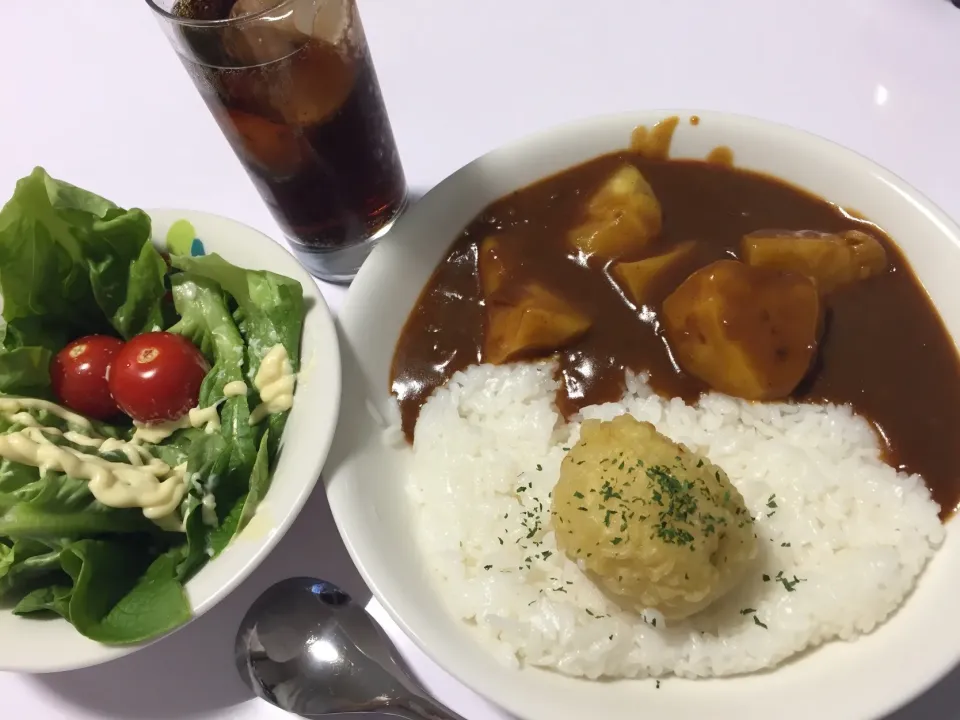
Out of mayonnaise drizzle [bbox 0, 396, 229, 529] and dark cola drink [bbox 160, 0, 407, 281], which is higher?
dark cola drink [bbox 160, 0, 407, 281]

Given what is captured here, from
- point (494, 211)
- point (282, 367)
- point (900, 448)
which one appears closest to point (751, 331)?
point (900, 448)

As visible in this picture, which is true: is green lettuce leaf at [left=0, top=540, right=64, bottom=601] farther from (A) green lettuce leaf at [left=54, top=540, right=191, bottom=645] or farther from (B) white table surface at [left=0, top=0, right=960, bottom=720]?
(B) white table surface at [left=0, top=0, right=960, bottom=720]

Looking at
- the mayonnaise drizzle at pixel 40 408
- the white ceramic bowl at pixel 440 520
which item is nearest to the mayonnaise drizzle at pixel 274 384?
the white ceramic bowl at pixel 440 520

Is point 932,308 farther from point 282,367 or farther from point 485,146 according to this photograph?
point 282,367

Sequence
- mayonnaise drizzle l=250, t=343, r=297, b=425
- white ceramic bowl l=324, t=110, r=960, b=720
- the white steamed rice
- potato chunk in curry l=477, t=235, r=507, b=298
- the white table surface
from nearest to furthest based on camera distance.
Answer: white ceramic bowl l=324, t=110, r=960, b=720
the white steamed rice
mayonnaise drizzle l=250, t=343, r=297, b=425
potato chunk in curry l=477, t=235, r=507, b=298
the white table surface

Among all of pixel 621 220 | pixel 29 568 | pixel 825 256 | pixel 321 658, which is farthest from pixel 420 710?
pixel 825 256

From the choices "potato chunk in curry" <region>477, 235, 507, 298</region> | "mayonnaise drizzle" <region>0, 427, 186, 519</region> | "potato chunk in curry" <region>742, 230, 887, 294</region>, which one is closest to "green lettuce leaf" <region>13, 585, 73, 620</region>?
"mayonnaise drizzle" <region>0, 427, 186, 519</region>
